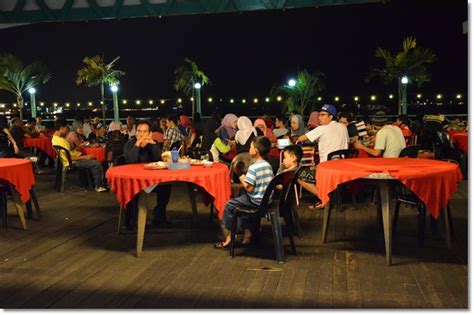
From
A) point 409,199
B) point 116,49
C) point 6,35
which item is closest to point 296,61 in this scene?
point 116,49

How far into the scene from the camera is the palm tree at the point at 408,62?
1816 centimetres

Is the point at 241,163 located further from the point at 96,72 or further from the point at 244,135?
the point at 96,72

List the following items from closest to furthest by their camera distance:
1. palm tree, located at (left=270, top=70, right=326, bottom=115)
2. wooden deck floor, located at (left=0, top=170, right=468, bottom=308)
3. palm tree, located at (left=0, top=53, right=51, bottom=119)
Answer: wooden deck floor, located at (left=0, top=170, right=468, bottom=308), palm tree, located at (left=0, top=53, right=51, bottom=119), palm tree, located at (left=270, top=70, right=326, bottom=115)

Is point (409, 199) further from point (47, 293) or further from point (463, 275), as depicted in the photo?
point (47, 293)

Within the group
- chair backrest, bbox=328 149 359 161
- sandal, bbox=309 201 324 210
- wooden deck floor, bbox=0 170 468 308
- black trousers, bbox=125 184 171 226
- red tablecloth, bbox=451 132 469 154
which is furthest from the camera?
red tablecloth, bbox=451 132 469 154

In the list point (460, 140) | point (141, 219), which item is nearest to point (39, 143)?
point (141, 219)

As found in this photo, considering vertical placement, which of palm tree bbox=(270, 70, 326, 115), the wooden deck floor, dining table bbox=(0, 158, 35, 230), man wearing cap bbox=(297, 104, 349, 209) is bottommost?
the wooden deck floor

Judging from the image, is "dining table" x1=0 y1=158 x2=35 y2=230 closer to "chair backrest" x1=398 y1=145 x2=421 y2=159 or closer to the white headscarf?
the white headscarf

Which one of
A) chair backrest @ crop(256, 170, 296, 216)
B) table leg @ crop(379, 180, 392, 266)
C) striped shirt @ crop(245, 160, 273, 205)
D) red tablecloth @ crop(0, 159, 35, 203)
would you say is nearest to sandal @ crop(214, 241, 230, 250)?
striped shirt @ crop(245, 160, 273, 205)

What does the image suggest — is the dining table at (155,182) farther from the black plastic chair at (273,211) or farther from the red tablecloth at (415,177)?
the red tablecloth at (415,177)

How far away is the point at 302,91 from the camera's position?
22.7 meters

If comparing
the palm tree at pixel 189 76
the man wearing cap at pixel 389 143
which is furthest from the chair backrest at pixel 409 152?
the palm tree at pixel 189 76

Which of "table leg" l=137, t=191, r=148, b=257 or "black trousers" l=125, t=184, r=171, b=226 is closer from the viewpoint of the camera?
"table leg" l=137, t=191, r=148, b=257

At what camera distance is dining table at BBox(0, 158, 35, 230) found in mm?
6522
